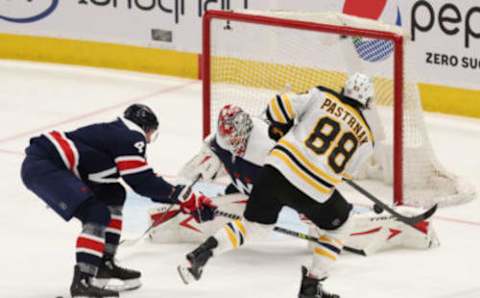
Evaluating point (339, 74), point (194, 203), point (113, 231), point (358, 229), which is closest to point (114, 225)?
point (113, 231)

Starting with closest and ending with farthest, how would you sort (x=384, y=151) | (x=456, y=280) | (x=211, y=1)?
(x=456, y=280), (x=384, y=151), (x=211, y=1)

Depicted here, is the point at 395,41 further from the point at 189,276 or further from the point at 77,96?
the point at 77,96

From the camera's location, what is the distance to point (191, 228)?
23.7 ft

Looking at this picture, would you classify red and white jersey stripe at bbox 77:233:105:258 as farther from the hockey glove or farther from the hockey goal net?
the hockey goal net

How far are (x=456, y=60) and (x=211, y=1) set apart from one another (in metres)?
1.79

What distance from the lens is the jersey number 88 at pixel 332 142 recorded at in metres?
6.21

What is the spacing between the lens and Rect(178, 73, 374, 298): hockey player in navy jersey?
20.4ft

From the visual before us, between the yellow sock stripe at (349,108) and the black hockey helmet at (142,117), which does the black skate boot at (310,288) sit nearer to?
the yellow sock stripe at (349,108)

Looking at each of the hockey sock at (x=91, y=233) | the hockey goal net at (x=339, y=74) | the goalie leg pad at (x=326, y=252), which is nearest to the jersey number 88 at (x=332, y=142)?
the goalie leg pad at (x=326, y=252)

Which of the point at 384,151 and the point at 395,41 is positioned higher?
the point at 395,41

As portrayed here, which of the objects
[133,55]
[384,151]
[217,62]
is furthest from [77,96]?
[384,151]

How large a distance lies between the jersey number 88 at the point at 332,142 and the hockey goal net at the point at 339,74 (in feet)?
4.39

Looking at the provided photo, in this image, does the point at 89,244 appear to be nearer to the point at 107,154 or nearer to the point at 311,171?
the point at 107,154

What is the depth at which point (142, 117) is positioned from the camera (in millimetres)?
6273
